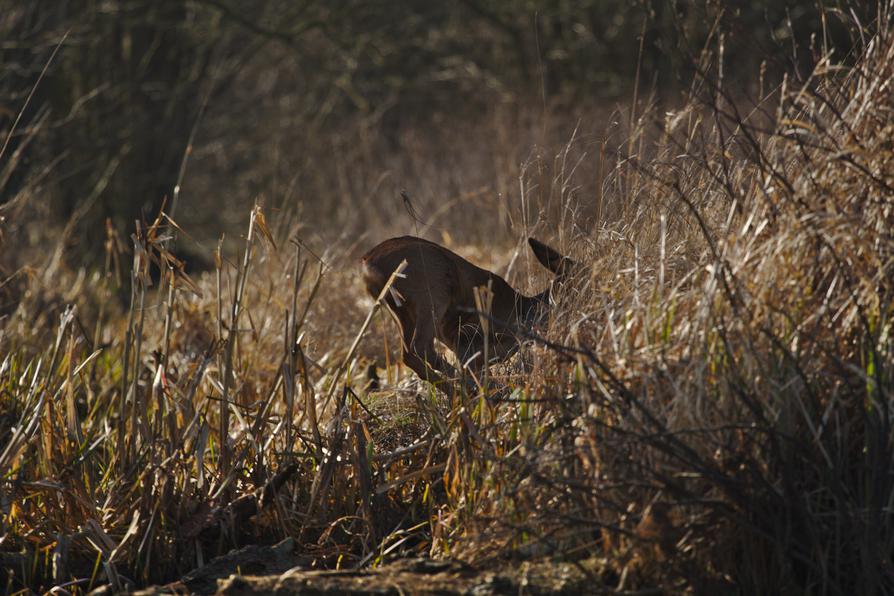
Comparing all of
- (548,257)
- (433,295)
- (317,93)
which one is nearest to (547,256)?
(548,257)

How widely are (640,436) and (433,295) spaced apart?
1.69 m

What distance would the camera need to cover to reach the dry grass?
2816 mm

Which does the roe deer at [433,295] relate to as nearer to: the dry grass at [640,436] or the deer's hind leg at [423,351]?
the deer's hind leg at [423,351]

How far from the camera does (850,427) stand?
118 inches

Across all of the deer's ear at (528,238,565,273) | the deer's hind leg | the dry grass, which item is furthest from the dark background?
the dry grass

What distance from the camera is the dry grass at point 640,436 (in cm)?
282

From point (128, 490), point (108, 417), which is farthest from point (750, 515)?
point (108, 417)

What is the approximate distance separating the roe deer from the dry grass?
0.24 m

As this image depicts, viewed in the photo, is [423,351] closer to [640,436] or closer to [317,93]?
[640,436]

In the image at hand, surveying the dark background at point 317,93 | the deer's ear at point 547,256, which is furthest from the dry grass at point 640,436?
the dark background at point 317,93

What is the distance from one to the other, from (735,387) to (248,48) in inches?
434

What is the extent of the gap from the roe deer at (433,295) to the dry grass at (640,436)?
241 millimetres

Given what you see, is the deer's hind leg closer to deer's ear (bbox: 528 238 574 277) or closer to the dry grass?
the dry grass

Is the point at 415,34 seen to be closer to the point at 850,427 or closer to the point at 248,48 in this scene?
the point at 248,48
